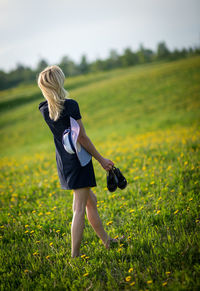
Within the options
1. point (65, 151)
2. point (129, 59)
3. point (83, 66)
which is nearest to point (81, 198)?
point (65, 151)

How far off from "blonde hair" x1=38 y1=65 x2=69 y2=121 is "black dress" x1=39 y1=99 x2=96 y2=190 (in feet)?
0.21

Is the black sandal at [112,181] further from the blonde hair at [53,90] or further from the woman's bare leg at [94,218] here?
the blonde hair at [53,90]

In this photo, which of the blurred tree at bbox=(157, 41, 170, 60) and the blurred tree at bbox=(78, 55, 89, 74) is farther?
the blurred tree at bbox=(78, 55, 89, 74)

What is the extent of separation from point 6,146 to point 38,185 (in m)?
14.6

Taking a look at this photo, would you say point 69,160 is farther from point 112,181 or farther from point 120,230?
point 120,230

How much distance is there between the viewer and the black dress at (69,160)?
2.57 m

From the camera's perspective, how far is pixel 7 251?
3.22 metres

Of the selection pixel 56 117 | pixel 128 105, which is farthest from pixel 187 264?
pixel 128 105

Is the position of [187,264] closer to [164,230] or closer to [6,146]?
[164,230]

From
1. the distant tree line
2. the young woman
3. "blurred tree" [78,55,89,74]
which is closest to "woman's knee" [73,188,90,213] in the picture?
the young woman

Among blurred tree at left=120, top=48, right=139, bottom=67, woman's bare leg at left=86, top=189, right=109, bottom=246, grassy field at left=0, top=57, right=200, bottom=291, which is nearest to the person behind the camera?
grassy field at left=0, top=57, right=200, bottom=291

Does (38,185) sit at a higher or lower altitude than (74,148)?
lower

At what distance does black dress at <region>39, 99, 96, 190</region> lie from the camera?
257 centimetres

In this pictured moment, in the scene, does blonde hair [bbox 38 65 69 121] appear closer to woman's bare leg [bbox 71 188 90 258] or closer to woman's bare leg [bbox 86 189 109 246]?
woman's bare leg [bbox 71 188 90 258]
